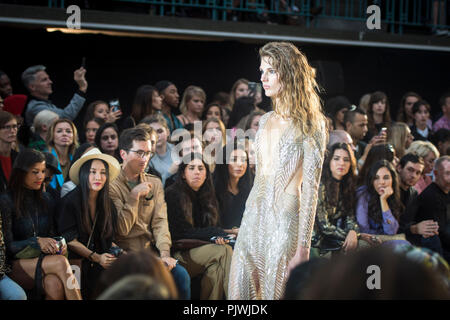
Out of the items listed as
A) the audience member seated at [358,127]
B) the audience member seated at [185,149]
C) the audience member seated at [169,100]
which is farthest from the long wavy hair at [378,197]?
the audience member seated at [169,100]

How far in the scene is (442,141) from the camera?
20.7 ft

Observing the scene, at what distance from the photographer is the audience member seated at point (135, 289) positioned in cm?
157

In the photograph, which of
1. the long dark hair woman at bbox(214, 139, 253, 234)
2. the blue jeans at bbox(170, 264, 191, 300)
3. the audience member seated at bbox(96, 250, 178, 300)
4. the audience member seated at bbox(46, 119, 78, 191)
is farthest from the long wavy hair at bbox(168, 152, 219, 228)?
the audience member seated at bbox(96, 250, 178, 300)

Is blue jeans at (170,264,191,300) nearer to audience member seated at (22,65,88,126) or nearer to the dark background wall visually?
audience member seated at (22,65,88,126)

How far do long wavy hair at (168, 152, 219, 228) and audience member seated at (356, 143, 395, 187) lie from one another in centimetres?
131

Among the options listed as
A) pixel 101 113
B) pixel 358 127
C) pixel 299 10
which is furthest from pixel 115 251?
pixel 299 10

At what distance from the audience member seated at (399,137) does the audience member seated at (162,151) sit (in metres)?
2.22

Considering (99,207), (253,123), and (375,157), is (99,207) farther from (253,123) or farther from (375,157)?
(375,157)

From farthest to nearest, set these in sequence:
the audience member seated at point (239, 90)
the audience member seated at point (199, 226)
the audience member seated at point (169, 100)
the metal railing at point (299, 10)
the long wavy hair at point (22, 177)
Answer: the metal railing at point (299, 10)
the audience member seated at point (239, 90)
the audience member seated at point (169, 100)
the audience member seated at point (199, 226)
the long wavy hair at point (22, 177)

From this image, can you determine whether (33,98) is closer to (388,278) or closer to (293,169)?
(293,169)

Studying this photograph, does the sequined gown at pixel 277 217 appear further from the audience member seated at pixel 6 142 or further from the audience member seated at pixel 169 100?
the audience member seated at pixel 169 100

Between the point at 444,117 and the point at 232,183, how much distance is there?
3009 mm

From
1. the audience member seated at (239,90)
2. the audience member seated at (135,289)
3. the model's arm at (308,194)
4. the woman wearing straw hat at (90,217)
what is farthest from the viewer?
the audience member seated at (239,90)
